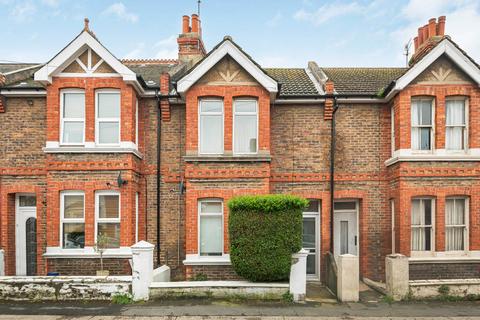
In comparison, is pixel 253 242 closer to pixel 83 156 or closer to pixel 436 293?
pixel 436 293

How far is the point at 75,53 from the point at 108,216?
500 cm

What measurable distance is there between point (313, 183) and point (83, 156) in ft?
23.6

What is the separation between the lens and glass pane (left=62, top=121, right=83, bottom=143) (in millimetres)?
11570

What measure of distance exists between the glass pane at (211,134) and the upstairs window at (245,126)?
0.47 m

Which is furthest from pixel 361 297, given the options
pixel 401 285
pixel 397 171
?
pixel 397 171

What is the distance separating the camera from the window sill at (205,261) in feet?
36.8

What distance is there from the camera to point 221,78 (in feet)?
38.4

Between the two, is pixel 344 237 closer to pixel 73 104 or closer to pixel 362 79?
pixel 362 79

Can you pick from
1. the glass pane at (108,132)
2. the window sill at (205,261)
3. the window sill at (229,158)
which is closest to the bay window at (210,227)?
the window sill at (205,261)

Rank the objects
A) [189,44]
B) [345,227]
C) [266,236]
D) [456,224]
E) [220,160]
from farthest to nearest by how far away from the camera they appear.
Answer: [189,44], [345,227], [456,224], [220,160], [266,236]

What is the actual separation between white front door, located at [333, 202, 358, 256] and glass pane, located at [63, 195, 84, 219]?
819 cm

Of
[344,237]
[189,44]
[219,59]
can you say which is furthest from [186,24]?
[344,237]

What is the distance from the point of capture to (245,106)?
11.9m

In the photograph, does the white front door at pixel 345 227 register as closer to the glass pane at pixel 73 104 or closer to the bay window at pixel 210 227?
the bay window at pixel 210 227
